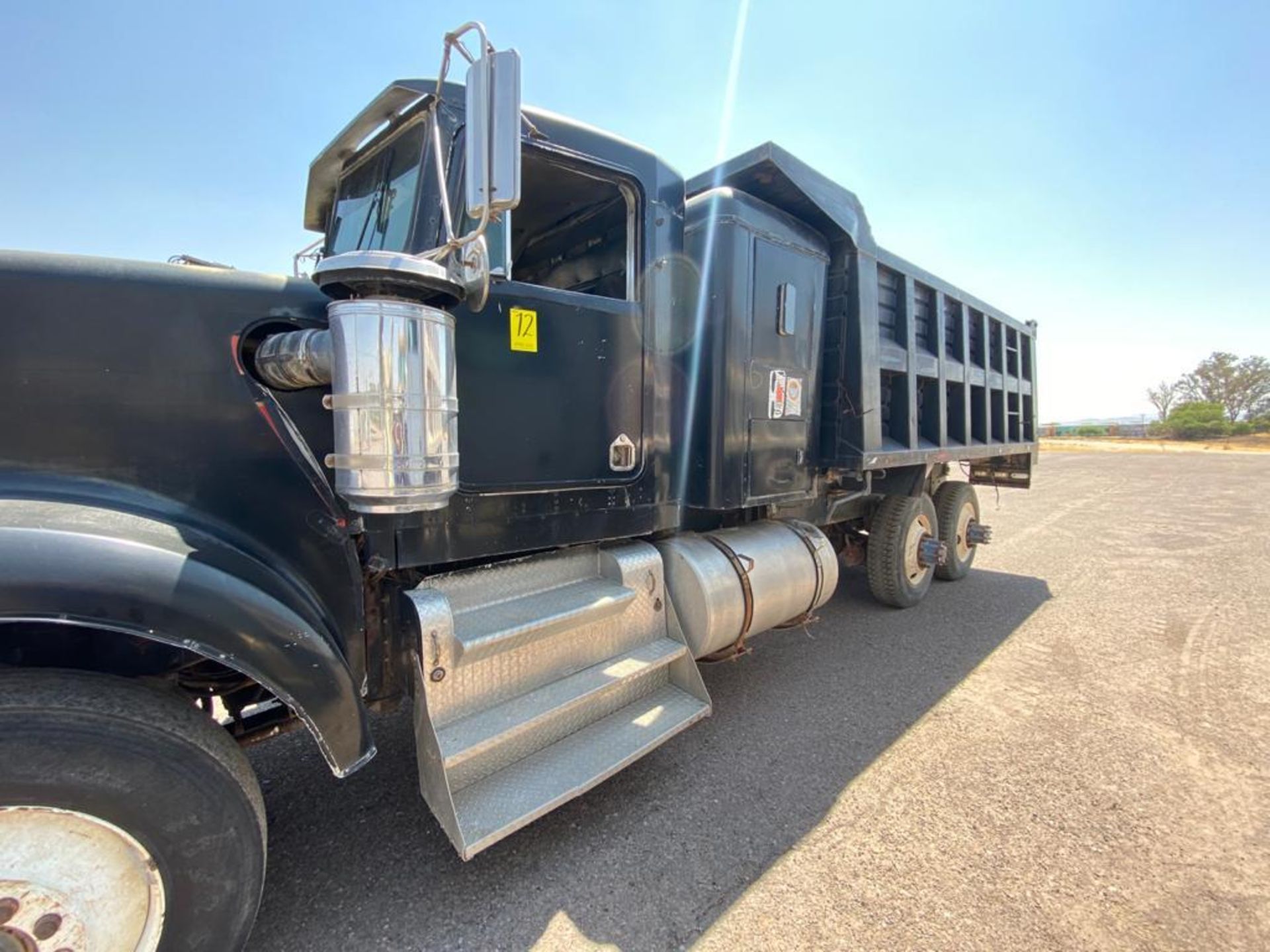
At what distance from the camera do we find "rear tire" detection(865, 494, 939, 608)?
4.55 metres

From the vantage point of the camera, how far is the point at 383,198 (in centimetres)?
232

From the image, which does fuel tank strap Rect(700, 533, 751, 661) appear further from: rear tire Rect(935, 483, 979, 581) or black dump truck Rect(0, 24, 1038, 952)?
rear tire Rect(935, 483, 979, 581)

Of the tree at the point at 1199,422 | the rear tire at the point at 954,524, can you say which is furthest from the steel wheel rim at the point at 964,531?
the tree at the point at 1199,422

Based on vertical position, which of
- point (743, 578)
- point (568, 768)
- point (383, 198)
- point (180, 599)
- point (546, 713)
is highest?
point (383, 198)

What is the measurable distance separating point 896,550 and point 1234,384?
63.9 metres

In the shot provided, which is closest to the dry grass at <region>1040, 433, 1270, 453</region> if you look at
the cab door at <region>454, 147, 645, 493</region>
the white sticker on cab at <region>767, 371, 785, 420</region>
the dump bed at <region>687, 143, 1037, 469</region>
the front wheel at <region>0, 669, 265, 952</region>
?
the dump bed at <region>687, 143, 1037, 469</region>

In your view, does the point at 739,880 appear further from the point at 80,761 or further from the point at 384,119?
the point at 384,119

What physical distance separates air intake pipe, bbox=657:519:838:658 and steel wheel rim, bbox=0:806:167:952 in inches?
76.3

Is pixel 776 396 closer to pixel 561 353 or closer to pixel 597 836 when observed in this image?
pixel 561 353

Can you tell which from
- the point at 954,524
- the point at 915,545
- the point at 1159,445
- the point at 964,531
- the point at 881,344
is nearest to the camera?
the point at 881,344

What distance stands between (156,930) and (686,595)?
2.00 meters

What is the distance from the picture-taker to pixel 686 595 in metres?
2.72

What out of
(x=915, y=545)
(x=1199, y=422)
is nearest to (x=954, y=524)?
(x=915, y=545)

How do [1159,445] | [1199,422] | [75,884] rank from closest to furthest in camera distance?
1. [75,884]
2. [1159,445]
3. [1199,422]
